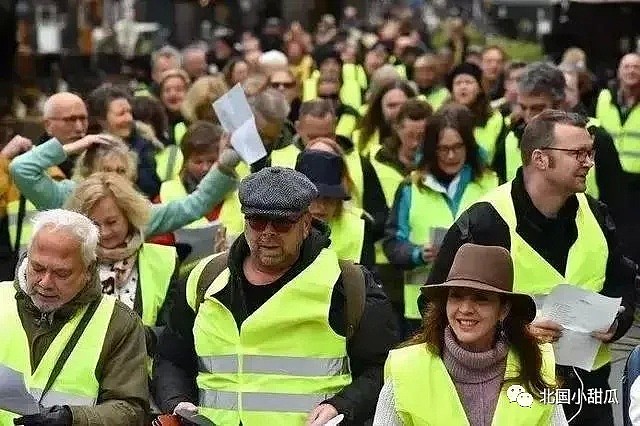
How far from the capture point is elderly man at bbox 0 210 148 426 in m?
5.60

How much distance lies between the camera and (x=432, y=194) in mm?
8727

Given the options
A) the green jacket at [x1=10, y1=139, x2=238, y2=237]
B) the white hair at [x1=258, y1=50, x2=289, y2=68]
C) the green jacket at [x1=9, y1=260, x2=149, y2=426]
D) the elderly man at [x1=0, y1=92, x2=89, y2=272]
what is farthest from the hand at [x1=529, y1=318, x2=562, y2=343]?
the white hair at [x1=258, y1=50, x2=289, y2=68]

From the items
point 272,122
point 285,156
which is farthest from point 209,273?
point 272,122

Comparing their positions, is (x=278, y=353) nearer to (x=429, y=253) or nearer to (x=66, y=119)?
(x=429, y=253)

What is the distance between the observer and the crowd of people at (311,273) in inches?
205

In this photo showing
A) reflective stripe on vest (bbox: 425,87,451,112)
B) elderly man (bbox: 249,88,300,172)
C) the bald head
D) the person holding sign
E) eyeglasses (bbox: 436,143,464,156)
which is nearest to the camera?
the person holding sign

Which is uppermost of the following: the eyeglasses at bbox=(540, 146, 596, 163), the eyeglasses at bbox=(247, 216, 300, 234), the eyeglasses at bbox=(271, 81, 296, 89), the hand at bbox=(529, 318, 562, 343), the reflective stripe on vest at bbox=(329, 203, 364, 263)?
the eyeglasses at bbox=(540, 146, 596, 163)

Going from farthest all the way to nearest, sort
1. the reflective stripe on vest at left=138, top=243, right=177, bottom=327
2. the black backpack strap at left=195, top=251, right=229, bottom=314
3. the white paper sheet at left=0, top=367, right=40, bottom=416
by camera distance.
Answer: the reflective stripe on vest at left=138, top=243, right=177, bottom=327 < the black backpack strap at left=195, top=251, right=229, bottom=314 < the white paper sheet at left=0, top=367, right=40, bottom=416

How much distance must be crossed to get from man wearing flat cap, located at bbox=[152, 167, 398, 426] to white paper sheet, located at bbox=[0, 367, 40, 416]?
1.76ft

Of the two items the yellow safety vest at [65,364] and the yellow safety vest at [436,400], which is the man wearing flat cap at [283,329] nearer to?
the yellow safety vest at [65,364]

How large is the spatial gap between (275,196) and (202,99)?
6.48m

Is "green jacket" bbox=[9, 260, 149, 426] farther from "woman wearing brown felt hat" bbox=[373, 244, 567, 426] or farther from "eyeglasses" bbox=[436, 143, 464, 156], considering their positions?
"eyeglasses" bbox=[436, 143, 464, 156]

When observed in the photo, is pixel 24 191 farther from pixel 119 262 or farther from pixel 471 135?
pixel 471 135

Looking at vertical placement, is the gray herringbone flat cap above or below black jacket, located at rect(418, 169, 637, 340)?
above
